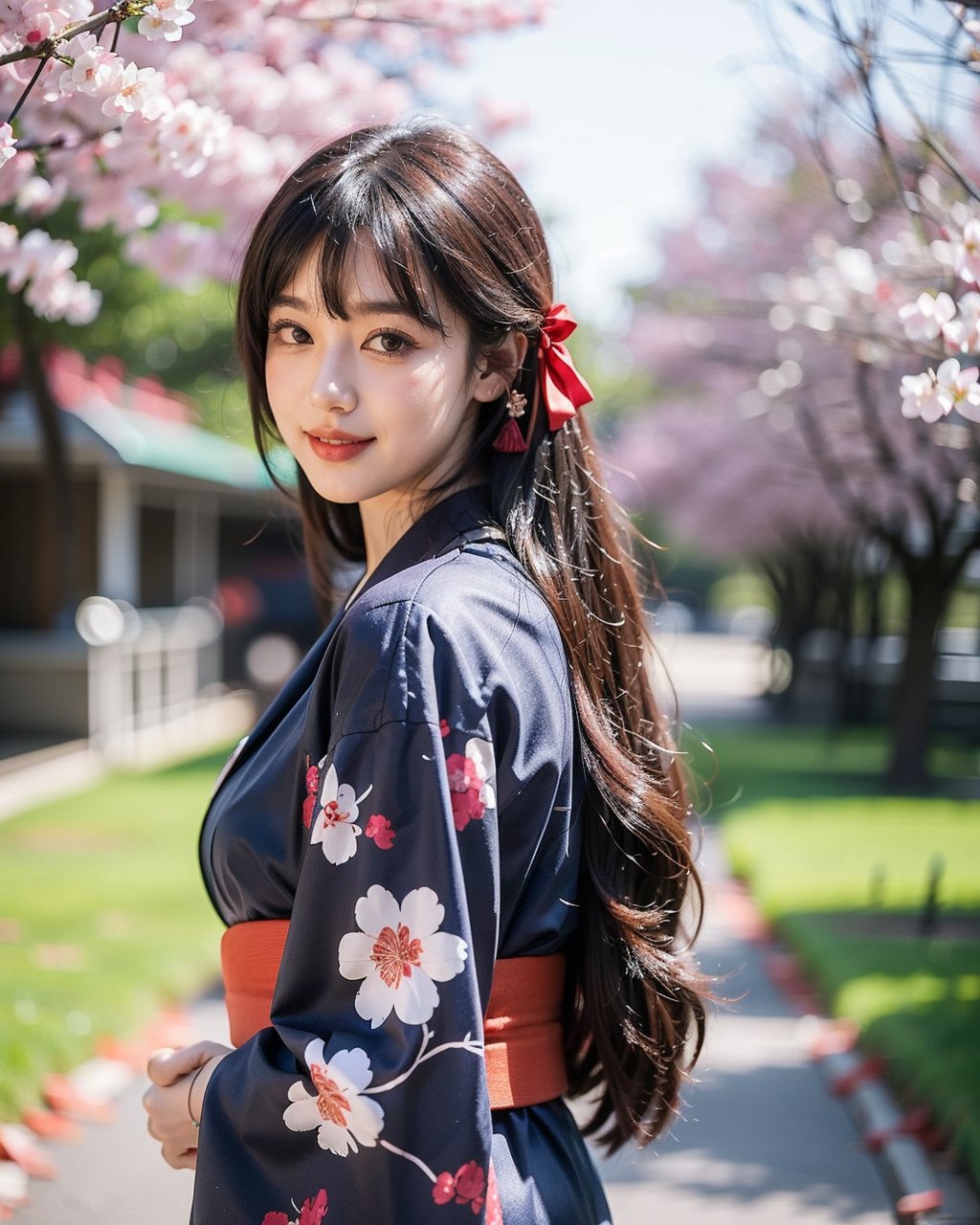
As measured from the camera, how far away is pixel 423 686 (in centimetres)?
138

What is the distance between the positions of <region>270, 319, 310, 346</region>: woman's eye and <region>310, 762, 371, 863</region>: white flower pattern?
1.89ft

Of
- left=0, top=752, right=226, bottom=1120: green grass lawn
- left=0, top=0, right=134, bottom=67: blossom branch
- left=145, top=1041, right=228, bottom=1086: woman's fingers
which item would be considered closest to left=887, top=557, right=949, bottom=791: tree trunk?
left=0, top=752, right=226, bottom=1120: green grass lawn

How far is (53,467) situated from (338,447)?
9.93m

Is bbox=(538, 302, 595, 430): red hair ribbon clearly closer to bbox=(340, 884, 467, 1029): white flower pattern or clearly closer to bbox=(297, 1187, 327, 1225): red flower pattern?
bbox=(340, 884, 467, 1029): white flower pattern

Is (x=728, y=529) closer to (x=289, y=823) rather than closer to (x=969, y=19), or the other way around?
(x=969, y=19)

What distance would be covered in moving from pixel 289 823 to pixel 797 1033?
4.26 metres

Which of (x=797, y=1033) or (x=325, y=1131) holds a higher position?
(x=325, y=1131)

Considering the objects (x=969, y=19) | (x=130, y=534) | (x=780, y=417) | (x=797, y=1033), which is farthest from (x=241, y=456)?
(x=969, y=19)

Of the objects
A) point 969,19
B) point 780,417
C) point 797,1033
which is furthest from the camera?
point 780,417

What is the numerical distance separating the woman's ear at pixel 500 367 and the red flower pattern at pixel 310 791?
549mm

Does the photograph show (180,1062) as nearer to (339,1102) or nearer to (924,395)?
(339,1102)

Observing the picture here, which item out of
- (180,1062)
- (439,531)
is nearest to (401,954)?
(180,1062)

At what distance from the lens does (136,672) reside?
13.0m

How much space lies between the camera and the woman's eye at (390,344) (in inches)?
63.1
